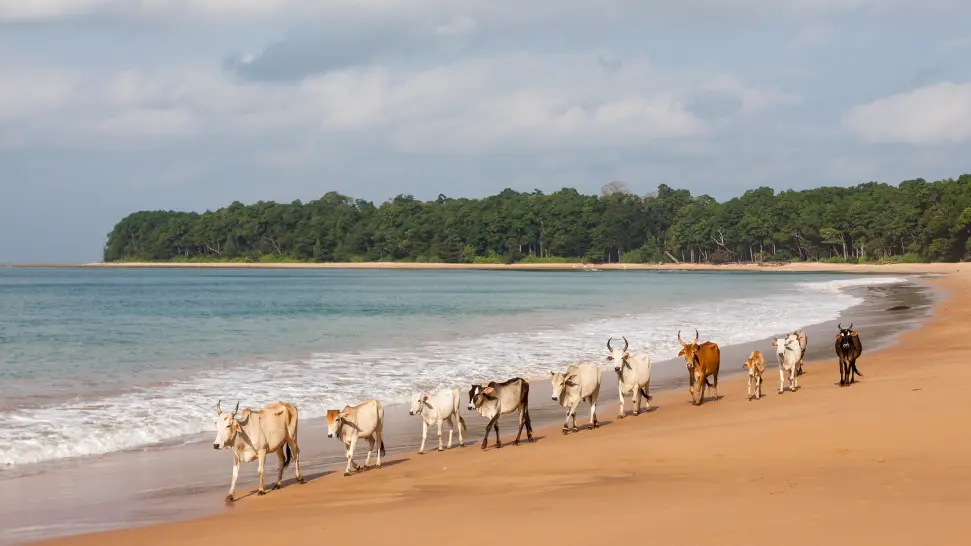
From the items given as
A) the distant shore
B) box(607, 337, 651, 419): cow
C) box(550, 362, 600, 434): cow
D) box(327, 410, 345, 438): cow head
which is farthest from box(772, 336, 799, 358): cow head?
the distant shore

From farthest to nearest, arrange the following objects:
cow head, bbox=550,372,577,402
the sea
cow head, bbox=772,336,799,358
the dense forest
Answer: the dense forest < cow head, bbox=772,336,799,358 < the sea < cow head, bbox=550,372,577,402

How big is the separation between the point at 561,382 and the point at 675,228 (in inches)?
5924

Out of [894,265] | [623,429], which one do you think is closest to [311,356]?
[623,429]

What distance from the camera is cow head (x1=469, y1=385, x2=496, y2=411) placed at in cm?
1188

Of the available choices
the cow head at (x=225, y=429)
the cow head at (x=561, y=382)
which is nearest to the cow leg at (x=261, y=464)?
the cow head at (x=225, y=429)

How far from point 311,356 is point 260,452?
13.0m

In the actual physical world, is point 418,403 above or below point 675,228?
below

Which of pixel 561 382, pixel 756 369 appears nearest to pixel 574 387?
pixel 561 382

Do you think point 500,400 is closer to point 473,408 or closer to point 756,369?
point 473,408

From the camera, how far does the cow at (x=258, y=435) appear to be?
368 inches

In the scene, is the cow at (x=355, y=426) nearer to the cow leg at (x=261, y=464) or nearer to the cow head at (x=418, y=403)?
the cow head at (x=418, y=403)

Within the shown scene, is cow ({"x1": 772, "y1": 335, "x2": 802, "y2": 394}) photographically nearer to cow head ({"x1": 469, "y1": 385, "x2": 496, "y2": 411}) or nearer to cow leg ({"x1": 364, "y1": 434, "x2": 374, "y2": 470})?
cow head ({"x1": 469, "y1": 385, "x2": 496, "y2": 411})

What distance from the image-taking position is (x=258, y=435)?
32.0ft

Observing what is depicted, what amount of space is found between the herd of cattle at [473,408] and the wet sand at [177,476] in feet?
0.90
